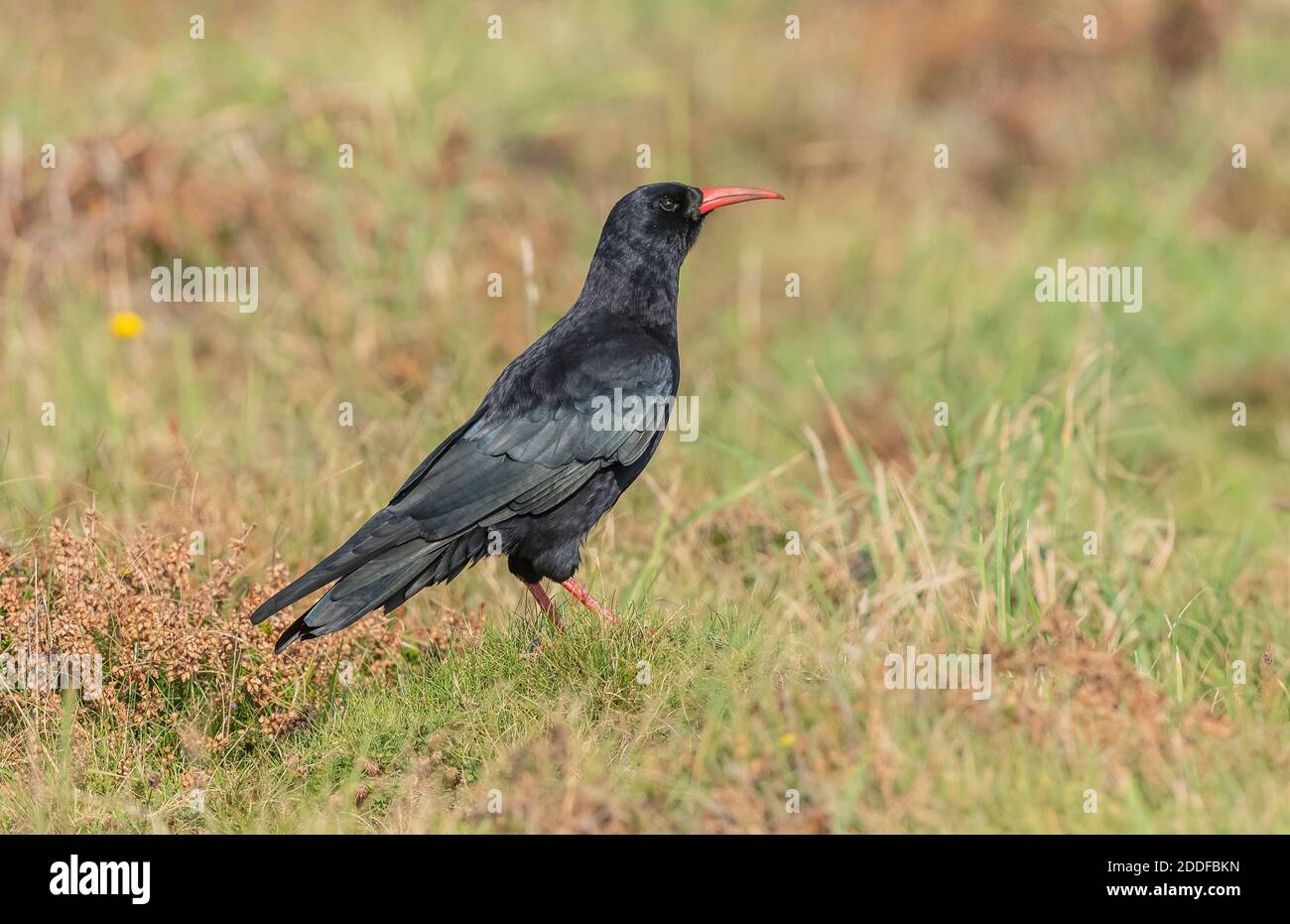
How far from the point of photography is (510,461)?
458cm

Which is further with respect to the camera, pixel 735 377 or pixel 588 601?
pixel 735 377

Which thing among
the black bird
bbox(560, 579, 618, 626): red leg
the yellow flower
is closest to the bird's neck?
the black bird

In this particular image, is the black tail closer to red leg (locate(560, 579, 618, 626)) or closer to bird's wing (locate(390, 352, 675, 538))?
bird's wing (locate(390, 352, 675, 538))

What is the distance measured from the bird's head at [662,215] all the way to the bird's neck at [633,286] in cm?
2

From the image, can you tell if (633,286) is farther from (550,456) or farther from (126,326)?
(126,326)

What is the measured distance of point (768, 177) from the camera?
944 cm

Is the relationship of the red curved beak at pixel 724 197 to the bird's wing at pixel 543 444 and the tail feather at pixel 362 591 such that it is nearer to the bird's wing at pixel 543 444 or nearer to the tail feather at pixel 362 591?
the bird's wing at pixel 543 444

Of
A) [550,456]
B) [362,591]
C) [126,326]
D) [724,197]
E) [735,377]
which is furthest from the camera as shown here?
[735,377]

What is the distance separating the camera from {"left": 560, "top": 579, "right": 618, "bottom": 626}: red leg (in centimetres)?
425

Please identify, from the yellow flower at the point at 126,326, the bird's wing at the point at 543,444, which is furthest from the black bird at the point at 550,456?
the yellow flower at the point at 126,326

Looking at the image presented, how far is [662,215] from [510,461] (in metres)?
1.12

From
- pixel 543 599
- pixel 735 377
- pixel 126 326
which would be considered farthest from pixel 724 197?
pixel 126 326

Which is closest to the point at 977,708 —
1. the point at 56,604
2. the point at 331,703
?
the point at 331,703

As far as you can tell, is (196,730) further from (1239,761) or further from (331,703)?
(1239,761)
